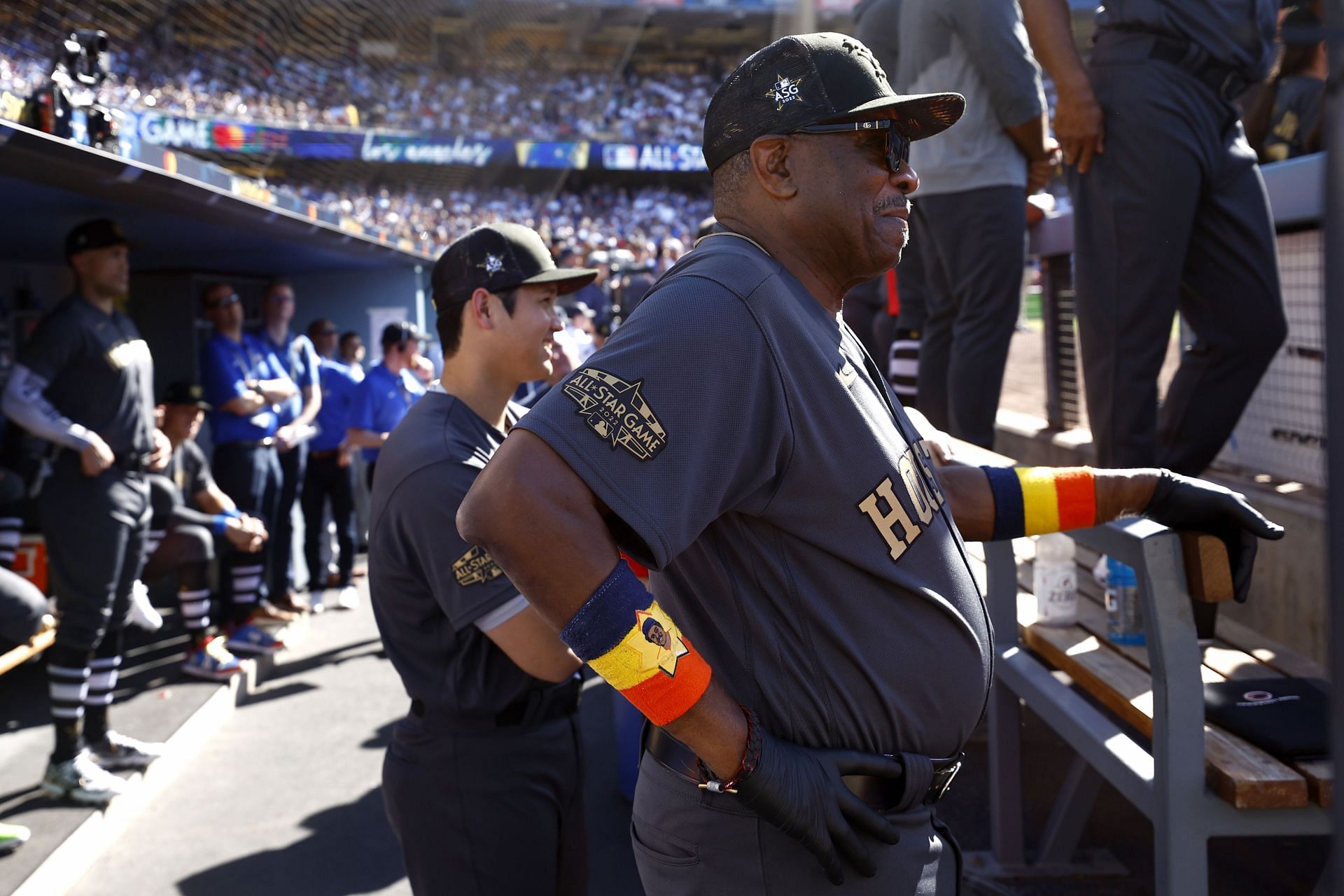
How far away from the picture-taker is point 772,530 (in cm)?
131

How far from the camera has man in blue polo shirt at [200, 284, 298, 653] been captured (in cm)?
667

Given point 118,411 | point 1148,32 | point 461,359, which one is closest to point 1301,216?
point 1148,32

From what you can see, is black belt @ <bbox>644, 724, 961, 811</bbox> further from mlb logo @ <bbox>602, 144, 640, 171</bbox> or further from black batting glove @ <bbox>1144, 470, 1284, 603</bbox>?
mlb logo @ <bbox>602, 144, 640, 171</bbox>

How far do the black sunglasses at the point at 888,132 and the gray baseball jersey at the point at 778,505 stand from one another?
157 mm

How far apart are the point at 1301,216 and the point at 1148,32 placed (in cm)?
108

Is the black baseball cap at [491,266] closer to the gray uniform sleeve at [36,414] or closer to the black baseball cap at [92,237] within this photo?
the gray uniform sleeve at [36,414]

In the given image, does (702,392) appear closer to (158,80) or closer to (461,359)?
(461,359)

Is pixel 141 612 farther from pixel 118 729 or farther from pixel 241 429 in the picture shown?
pixel 241 429

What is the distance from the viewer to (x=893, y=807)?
1.36 meters

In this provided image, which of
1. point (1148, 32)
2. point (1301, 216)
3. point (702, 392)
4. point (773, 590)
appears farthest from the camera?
point (1301, 216)

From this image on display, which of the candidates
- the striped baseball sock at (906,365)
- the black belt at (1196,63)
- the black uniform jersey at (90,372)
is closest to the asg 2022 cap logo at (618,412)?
the black belt at (1196,63)

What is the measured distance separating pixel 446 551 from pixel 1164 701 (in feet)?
4.18

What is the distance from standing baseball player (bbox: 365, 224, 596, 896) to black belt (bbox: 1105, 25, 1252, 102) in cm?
182

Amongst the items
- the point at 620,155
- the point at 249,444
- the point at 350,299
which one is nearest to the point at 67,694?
the point at 249,444
